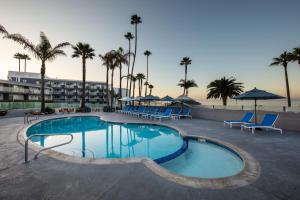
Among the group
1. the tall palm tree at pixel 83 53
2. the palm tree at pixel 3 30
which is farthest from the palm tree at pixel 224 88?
the palm tree at pixel 3 30

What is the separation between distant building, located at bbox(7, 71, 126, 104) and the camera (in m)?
52.8

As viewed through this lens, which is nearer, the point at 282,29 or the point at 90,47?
the point at 282,29

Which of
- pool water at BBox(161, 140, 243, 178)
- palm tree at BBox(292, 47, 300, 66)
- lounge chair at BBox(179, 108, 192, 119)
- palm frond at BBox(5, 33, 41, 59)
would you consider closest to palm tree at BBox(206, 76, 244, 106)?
palm tree at BBox(292, 47, 300, 66)

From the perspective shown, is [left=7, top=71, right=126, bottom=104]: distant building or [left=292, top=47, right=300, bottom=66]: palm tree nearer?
[left=292, top=47, right=300, bottom=66]: palm tree

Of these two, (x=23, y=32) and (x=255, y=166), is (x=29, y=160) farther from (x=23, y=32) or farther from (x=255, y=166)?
(x=23, y=32)

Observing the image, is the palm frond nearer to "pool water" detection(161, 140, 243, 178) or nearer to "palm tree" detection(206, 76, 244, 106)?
"pool water" detection(161, 140, 243, 178)

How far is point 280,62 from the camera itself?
26.7 metres

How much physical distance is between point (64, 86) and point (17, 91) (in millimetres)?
19287

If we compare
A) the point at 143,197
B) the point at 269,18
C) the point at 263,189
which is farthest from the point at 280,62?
the point at 143,197

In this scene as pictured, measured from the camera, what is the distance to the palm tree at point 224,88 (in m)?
27.5

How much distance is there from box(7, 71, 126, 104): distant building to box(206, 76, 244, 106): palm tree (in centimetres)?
3576

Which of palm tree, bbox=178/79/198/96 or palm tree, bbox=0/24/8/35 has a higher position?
palm tree, bbox=0/24/8/35

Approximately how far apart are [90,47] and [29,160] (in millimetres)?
22625

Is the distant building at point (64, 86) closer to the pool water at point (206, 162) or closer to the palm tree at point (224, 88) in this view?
the palm tree at point (224, 88)
